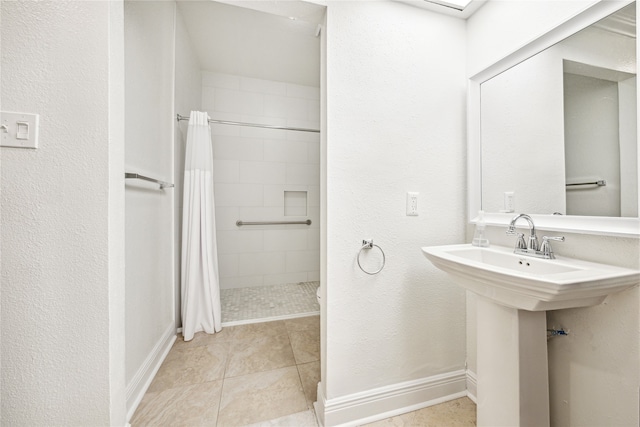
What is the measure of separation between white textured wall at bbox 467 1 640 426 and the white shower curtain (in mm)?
2128

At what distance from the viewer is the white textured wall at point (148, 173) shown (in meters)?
1.22

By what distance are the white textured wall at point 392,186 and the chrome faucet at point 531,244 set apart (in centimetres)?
31

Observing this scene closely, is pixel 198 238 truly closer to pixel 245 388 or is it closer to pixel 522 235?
pixel 245 388

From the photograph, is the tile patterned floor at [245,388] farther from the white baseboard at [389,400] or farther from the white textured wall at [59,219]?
the white textured wall at [59,219]

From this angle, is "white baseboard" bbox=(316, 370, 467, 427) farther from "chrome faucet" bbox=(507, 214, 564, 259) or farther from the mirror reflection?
the mirror reflection

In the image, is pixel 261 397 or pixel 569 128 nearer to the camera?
pixel 569 128

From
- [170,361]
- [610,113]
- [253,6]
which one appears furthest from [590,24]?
[170,361]

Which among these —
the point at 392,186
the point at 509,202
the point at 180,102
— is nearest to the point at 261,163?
the point at 180,102

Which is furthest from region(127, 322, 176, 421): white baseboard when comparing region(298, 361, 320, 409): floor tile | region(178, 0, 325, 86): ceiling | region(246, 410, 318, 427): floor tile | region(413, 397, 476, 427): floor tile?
region(178, 0, 325, 86): ceiling

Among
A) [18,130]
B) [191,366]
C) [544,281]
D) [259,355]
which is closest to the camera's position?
[544,281]

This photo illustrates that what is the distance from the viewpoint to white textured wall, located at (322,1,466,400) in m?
1.15

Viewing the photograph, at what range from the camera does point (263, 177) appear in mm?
2883

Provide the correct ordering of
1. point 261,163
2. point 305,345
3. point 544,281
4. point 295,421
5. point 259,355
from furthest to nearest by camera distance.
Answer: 1. point 261,163
2. point 305,345
3. point 259,355
4. point 295,421
5. point 544,281

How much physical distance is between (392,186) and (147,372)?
1780 mm
